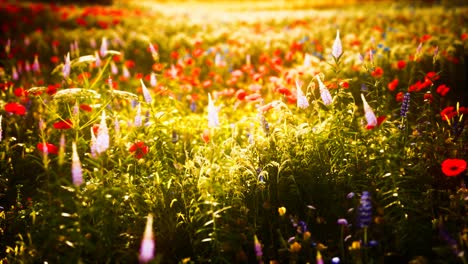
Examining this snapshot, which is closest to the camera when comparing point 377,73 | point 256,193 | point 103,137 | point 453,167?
point 103,137

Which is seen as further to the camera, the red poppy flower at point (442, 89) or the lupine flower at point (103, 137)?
the red poppy flower at point (442, 89)

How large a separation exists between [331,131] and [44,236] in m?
2.06

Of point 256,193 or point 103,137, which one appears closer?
point 103,137

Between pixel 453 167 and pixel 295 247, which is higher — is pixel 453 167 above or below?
above

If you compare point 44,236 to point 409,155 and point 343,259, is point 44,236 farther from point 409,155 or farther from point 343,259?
point 409,155

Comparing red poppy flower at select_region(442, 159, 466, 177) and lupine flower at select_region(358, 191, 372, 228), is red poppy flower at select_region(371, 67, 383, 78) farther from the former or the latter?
lupine flower at select_region(358, 191, 372, 228)

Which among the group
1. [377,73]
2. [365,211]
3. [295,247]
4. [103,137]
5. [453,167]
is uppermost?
[377,73]

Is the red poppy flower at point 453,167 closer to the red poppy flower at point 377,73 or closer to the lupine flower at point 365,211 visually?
the lupine flower at point 365,211

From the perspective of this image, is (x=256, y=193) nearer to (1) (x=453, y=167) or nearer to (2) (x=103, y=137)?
(2) (x=103, y=137)

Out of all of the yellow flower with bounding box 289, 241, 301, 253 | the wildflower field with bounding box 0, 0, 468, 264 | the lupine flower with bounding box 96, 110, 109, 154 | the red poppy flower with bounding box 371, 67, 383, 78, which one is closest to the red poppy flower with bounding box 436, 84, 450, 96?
the wildflower field with bounding box 0, 0, 468, 264

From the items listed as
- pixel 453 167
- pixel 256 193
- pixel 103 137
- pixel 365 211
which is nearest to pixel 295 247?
pixel 365 211

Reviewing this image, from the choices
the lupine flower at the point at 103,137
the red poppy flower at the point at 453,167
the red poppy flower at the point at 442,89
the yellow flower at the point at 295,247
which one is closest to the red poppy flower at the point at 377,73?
the red poppy flower at the point at 442,89

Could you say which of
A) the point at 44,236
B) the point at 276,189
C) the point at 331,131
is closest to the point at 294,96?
the point at 331,131

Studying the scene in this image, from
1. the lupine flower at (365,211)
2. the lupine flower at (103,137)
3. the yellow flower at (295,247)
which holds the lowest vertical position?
the yellow flower at (295,247)
